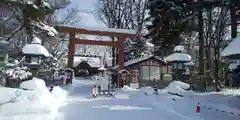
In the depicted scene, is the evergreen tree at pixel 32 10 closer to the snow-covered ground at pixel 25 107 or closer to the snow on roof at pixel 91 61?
the snow-covered ground at pixel 25 107

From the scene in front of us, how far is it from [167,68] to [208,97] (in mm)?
19608

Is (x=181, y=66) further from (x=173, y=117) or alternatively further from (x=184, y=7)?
(x=173, y=117)

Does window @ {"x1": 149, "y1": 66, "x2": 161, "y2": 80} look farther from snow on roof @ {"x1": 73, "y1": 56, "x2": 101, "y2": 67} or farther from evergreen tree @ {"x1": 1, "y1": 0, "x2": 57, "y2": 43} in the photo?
snow on roof @ {"x1": 73, "y1": 56, "x2": 101, "y2": 67}

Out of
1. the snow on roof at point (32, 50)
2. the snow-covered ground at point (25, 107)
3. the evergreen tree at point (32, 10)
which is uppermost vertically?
the evergreen tree at point (32, 10)

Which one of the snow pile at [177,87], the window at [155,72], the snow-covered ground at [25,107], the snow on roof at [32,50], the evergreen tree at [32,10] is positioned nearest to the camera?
the snow-covered ground at [25,107]

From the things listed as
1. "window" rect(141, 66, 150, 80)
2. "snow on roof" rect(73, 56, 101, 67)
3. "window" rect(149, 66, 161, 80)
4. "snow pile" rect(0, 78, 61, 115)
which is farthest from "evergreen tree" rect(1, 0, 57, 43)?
"snow on roof" rect(73, 56, 101, 67)

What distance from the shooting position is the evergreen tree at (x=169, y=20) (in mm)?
19328

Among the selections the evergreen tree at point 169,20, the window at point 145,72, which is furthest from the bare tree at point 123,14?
the evergreen tree at point 169,20

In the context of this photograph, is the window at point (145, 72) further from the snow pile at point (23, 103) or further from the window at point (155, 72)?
the snow pile at point (23, 103)

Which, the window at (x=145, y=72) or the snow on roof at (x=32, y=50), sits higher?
the snow on roof at (x=32, y=50)

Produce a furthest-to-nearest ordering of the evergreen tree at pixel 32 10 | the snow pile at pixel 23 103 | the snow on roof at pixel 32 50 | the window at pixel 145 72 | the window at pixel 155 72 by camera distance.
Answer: the window at pixel 155 72 → the window at pixel 145 72 → the evergreen tree at pixel 32 10 → the snow on roof at pixel 32 50 → the snow pile at pixel 23 103

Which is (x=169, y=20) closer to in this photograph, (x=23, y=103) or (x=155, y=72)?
(x=155, y=72)

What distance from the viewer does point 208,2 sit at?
17.6 metres

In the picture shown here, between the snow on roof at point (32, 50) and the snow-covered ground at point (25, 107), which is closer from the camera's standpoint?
the snow-covered ground at point (25, 107)
